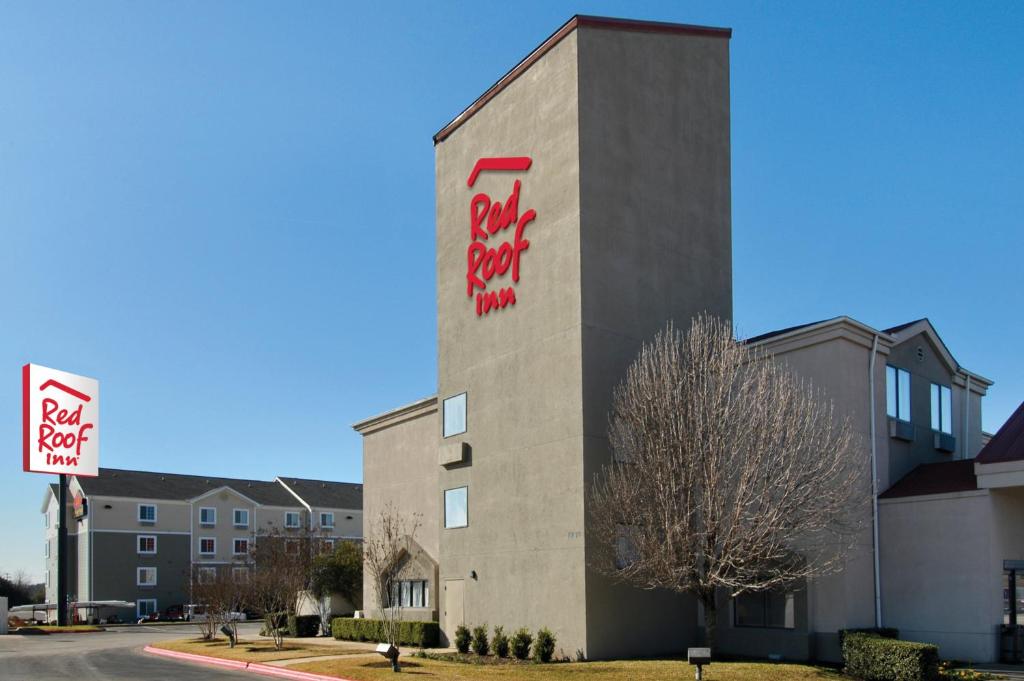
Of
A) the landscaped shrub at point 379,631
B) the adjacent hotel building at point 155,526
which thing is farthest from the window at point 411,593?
the adjacent hotel building at point 155,526

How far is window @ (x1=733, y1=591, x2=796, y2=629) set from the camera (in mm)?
26062

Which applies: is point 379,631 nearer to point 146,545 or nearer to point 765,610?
point 765,610

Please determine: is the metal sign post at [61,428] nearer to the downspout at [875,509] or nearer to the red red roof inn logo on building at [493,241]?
the red red roof inn logo on building at [493,241]

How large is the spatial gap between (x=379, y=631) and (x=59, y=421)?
3440cm

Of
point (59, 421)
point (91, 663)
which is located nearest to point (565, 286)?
point (91, 663)

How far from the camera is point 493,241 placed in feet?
105

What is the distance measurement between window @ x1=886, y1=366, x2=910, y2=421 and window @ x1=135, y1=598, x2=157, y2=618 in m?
67.7

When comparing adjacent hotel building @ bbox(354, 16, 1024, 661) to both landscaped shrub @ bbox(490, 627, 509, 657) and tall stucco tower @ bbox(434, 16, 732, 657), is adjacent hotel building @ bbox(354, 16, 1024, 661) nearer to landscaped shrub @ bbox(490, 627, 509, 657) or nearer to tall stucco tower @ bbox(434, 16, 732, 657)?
tall stucco tower @ bbox(434, 16, 732, 657)

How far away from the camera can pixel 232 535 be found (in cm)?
8744

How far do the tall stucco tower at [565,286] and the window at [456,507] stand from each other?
0.07 meters

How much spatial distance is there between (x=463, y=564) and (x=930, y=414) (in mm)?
15795

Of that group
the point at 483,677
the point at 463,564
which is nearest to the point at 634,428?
the point at 483,677

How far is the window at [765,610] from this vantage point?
85.5 ft

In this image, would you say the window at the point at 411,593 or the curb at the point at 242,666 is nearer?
the curb at the point at 242,666
